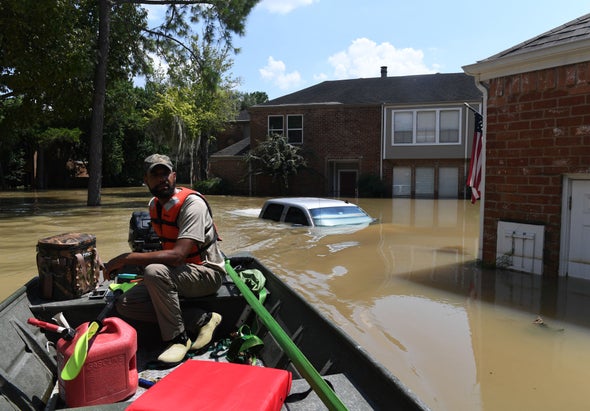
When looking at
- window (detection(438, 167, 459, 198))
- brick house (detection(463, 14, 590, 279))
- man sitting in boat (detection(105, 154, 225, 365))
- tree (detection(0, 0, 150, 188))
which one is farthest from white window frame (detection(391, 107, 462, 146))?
man sitting in boat (detection(105, 154, 225, 365))

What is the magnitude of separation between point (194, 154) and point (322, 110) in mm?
14828

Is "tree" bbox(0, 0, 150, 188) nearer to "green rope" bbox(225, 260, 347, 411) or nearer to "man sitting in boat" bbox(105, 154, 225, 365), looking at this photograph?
"man sitting in boat" bbox(105, 154, 225, 365)

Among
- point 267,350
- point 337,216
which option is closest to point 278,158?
point 337,216

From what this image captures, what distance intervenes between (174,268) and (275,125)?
96.4 feet

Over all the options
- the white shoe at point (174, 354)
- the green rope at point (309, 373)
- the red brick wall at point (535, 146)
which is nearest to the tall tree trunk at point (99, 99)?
the red brick wall at point (535, 146)

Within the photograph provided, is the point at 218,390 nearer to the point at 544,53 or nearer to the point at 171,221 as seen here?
the point at 171,221

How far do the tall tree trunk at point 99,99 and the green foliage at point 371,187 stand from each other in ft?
48.5

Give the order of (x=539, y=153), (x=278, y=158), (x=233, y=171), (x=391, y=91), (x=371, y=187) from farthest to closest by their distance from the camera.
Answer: (x=233, y=171) < (x=391, y=91) < (x=278, y=158) < (x=371, y=187) < (x=539, y=153)

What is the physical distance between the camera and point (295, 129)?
3241 centimetres

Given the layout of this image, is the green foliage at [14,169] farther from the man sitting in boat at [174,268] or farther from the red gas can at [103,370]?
the red gas can at [103,370]

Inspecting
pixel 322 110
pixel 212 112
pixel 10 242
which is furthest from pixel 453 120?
pixel 10 242

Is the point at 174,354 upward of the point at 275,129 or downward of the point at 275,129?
downward

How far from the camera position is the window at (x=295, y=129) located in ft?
106

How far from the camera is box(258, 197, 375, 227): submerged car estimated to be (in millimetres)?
13891
